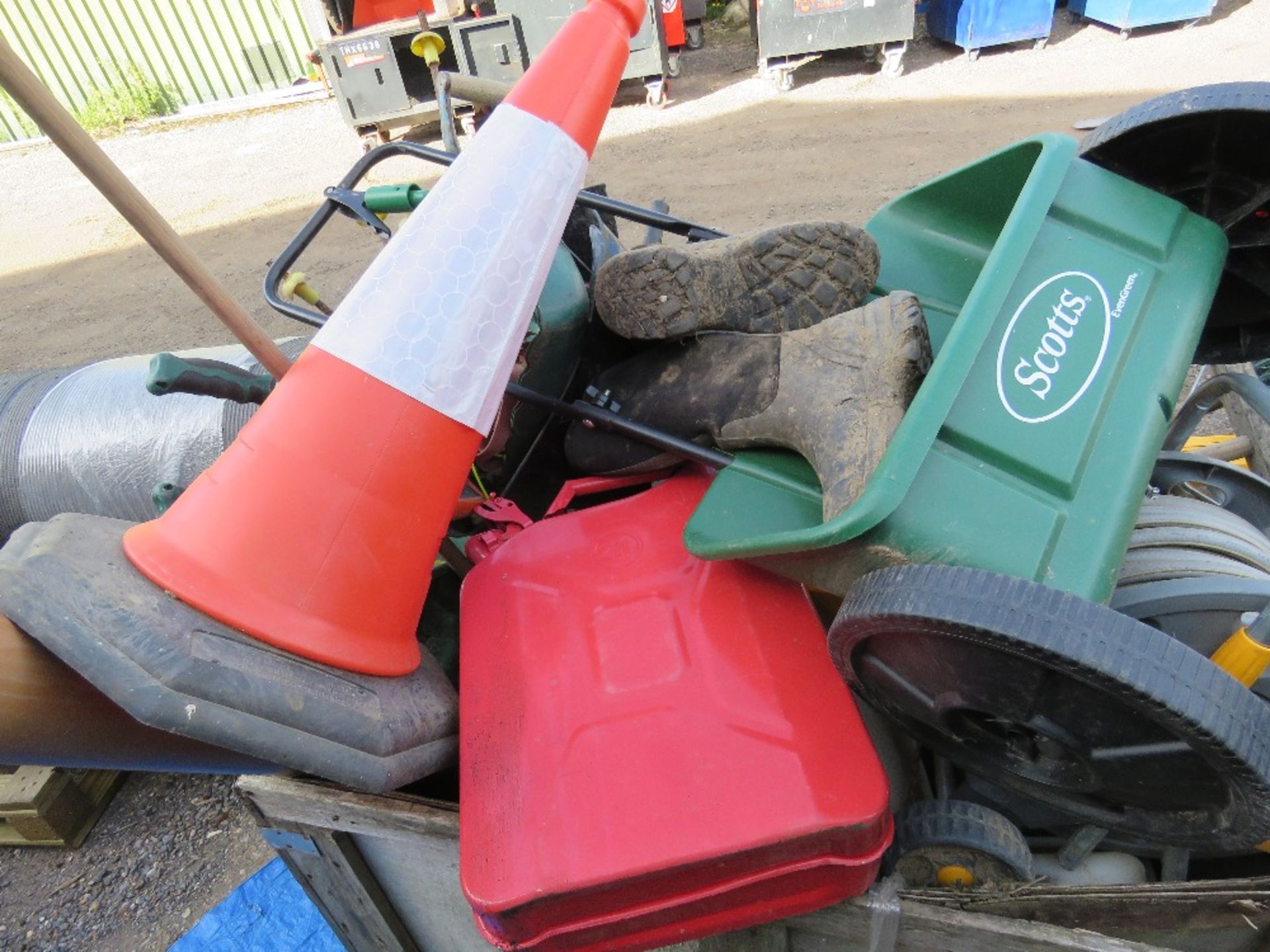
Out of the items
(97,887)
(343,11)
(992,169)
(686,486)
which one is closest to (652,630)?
(686,486)

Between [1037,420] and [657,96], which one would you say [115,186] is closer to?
[1037,420]

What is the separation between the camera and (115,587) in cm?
104

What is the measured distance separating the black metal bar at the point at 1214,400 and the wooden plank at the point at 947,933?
2.83ft

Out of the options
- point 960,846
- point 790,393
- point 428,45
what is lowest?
point 960,846

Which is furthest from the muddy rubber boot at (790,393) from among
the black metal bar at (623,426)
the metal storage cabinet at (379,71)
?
the metal storage cabinet at (379,71)

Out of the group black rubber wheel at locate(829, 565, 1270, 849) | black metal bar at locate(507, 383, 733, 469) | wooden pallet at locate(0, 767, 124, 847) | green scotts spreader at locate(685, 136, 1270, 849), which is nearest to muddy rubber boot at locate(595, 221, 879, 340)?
black metal bar at locate(507, 383, 733, 469)

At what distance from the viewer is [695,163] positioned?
5434mm

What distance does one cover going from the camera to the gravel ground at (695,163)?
189 inches

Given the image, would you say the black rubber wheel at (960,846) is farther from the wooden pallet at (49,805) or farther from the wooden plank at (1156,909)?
the wooden pallet at (49,805)

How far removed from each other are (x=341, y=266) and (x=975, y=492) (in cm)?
439

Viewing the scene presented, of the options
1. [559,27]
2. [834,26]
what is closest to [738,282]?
[559,27]

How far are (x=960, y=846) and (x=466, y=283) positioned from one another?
46.8 inches

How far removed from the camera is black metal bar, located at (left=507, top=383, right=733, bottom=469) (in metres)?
1.56

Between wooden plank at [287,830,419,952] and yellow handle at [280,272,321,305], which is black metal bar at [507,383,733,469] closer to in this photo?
yellow handle at [280,272,321,305]
